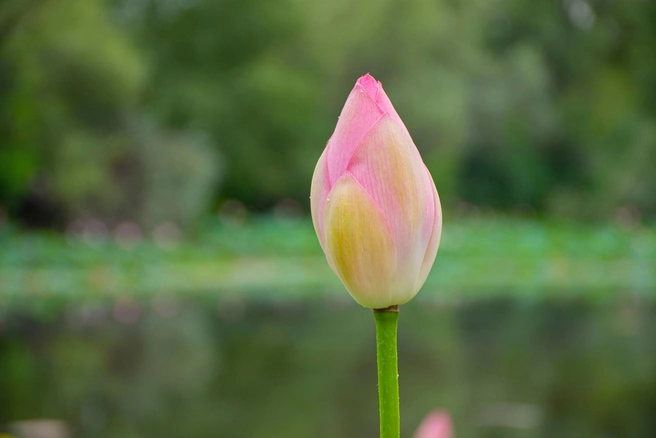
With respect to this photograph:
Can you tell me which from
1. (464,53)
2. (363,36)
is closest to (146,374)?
(363,36)

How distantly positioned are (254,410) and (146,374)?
0.65 metres

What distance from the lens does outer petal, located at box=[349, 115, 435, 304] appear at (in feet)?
0.88

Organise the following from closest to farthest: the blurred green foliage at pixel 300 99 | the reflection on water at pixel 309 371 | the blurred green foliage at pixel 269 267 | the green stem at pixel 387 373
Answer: the green stem at pixel 387 373 → the reflection on water at pixel 309 371 → the blurred green foliage at pixel 269 267 → the blurred green foliage at pixel 300 99

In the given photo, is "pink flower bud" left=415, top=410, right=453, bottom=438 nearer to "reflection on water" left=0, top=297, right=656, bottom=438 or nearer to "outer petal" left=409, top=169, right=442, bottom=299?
"outer petal" left=409, top=169, right=442, bottom=299

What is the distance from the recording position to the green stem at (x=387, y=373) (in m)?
0.25

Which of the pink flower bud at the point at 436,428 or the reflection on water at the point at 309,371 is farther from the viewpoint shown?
the reflection on water at the point at 309,371

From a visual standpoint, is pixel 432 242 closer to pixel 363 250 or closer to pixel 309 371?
pixel 363 250

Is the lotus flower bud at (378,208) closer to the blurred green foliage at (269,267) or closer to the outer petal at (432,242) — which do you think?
the outer petal at (432,242)

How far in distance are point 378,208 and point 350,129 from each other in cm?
3

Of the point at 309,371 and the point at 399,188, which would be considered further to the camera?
the point at 309,371

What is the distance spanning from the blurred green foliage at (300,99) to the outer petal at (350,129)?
16.0 ft

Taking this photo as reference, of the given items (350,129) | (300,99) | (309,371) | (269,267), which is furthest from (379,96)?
(300,99)

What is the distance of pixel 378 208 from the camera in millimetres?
270

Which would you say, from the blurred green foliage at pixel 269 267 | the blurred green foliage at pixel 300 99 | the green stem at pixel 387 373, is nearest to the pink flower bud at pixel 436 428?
the green stem at pixel 387 373
